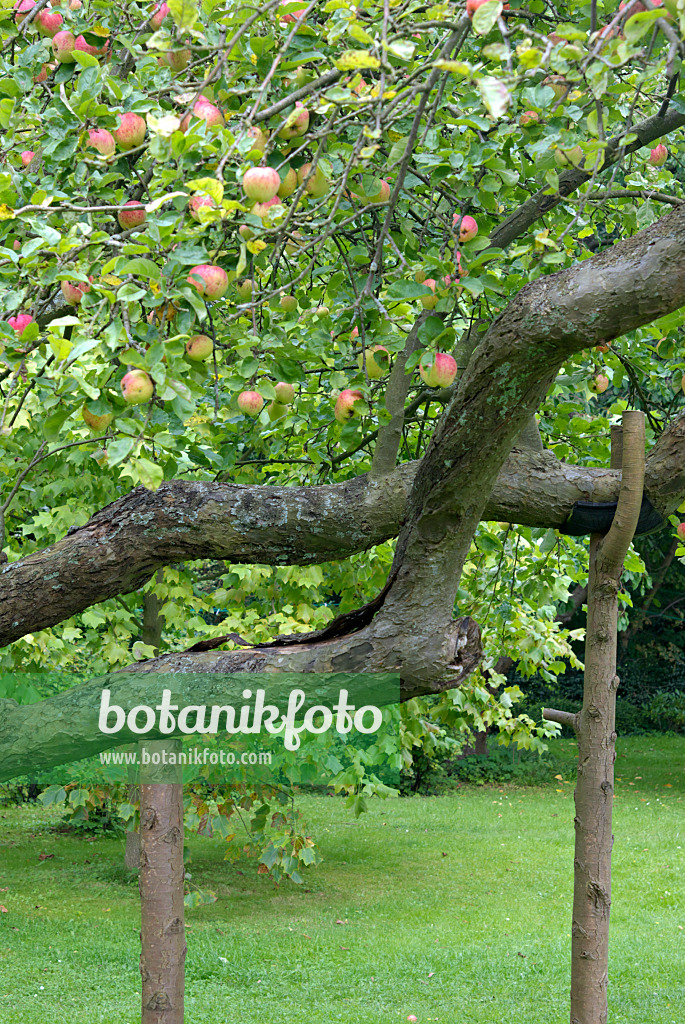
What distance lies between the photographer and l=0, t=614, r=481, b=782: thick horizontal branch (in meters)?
2.18

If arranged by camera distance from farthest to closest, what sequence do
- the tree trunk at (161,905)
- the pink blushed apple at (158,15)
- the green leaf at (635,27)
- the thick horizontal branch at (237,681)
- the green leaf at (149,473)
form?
the tree trunk at (161,905)
the pink blushed apple at (158,15)
the thick horizontal branch at (237,681)
the green leaf at (149,473)
the green leaf at (635,27)

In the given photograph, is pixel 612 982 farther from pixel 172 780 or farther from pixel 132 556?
pixel 132 556

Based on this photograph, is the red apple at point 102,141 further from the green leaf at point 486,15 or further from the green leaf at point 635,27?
the green leaf at point 635,27

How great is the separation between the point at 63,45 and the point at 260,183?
1135 mm

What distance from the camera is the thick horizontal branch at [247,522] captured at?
264 cm

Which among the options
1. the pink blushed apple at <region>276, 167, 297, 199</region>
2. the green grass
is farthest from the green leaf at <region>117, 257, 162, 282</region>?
the green grass

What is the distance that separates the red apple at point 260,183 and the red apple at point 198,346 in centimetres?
29

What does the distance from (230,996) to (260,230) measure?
6106 mm

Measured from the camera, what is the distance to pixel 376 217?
8.69 ft

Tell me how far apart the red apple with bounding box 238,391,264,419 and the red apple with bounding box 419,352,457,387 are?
0.37 m

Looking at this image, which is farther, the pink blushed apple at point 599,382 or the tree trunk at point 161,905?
the tree trunk at point 161,905

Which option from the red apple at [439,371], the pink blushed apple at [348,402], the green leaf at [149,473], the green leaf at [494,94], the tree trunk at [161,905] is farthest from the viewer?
the tree trunk at [161,905]

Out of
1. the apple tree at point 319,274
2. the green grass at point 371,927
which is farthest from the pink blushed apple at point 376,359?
the green grass at point 371,927

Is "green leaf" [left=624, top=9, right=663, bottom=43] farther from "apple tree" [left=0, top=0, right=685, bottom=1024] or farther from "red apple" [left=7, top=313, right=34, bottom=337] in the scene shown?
"red apple" [left=7, top=313, right=34, bottom=337]
